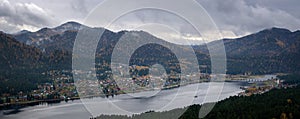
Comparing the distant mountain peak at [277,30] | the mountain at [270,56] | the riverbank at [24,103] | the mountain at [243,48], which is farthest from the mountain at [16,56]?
the distant mountain peak at [277,30]

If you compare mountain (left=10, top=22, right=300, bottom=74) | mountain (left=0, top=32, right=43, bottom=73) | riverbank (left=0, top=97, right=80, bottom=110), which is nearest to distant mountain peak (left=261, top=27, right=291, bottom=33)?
mountain (left=10, top=22, right=300, bottom=74)

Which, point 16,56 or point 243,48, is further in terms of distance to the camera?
point 243,48

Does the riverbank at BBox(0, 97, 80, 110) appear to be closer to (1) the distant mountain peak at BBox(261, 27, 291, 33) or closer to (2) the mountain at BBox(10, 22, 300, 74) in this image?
(2) the mountain at BBox(10, 22, 300, 74)

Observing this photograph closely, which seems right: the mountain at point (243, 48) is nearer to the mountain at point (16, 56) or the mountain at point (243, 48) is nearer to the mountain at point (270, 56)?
the mountain at point (270, 56)

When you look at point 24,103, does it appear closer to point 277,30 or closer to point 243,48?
point 243,48

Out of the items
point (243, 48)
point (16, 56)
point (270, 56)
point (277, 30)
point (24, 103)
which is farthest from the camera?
point (277, 30)

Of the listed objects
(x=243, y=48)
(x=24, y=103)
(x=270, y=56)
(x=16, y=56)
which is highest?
(x=243, y=48)

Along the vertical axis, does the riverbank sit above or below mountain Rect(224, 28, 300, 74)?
below

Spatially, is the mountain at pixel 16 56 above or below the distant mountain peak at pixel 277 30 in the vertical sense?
below

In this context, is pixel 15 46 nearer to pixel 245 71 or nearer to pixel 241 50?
pixel 245 71

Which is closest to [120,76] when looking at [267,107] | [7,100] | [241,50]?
[7,100]

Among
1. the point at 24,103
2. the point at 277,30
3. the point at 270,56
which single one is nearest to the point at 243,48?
the point at 277,30
